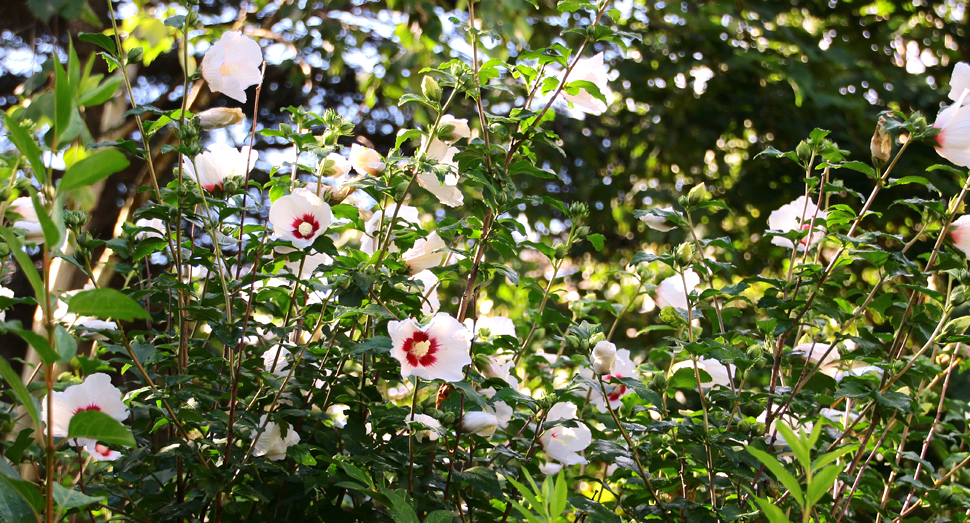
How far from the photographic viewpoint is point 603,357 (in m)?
0.96

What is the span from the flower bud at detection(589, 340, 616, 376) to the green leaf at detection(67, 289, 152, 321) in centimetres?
63

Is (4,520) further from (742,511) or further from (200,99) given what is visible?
(200,99)

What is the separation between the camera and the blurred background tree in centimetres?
293

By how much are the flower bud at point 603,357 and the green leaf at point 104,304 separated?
2.08 feet

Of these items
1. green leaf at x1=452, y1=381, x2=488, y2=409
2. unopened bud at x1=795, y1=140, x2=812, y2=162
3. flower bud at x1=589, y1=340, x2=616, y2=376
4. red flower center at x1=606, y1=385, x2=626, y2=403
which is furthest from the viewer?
red flower center at x1=606, y1=385, x2=626, y2=403

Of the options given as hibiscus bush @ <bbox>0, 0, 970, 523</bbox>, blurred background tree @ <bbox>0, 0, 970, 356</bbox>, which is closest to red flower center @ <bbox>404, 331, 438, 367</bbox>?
hibiscus bush @ <bbox>0, 0, 970, 523</bbox>

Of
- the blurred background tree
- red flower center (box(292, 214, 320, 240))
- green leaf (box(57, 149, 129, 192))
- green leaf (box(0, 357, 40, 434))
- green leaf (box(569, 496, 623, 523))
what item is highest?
the blurred background tree

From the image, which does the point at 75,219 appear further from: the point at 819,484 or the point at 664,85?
the point at 664,85

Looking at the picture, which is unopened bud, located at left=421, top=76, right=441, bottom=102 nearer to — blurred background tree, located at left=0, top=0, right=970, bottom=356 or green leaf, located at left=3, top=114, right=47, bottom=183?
green leaf, located at left=3, top=114, right=47, bottom=183

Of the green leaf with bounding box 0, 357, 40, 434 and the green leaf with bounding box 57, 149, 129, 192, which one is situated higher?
the green leaf with bounding box 57, 149, 129, 192

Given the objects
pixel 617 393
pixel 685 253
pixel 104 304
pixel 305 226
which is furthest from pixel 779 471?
pixel 617 393

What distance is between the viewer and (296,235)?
0.94 meters

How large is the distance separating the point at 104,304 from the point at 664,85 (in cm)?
370

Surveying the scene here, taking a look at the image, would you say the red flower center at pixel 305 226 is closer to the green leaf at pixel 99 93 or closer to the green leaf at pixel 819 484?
the green leaf at pixel 99 93
